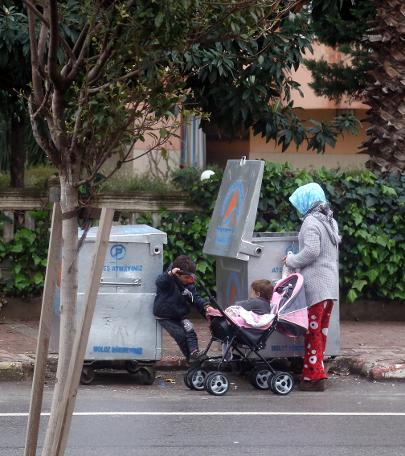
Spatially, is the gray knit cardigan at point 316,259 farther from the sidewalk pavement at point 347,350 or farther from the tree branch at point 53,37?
the tree branch at point 53,37

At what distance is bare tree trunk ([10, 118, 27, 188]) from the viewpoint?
44.0ft

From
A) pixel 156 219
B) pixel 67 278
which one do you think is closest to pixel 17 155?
pixel 156 219

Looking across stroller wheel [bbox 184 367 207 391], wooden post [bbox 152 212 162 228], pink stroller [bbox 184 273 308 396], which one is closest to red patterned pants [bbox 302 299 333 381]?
pink stroller [bbox 184 273 308 396]

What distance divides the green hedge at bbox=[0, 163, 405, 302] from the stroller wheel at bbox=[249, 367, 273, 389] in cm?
302

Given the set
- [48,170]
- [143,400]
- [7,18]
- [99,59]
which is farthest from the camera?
[48,170]

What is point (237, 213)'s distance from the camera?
31.2ft

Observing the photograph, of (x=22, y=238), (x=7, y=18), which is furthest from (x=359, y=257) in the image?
(x=7, y=18)

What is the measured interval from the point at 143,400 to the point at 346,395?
70.9 inches

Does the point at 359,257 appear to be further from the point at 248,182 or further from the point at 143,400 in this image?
the point at 143,400

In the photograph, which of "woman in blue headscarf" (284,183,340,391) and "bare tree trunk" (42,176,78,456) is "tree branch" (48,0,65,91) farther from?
"woman in blue headscarf" (284,183,340,391)

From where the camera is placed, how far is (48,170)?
18734 mm

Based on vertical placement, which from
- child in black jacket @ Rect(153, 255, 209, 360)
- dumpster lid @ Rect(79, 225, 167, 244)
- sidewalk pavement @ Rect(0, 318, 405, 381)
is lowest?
sidewalk pavement @ Rect(0, 318, 405, 381)

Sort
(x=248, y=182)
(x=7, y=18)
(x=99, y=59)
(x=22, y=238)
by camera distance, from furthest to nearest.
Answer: (x=22, y=238) < (x=7, y=18) < (x=248, y=182) < (x=99, y=59)

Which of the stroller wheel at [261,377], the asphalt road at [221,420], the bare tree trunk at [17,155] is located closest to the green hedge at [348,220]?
the bare tree trunk at [17,155]
